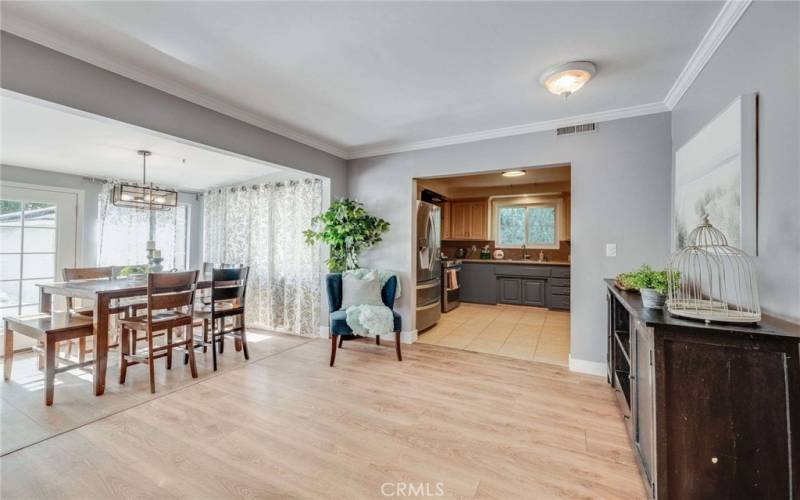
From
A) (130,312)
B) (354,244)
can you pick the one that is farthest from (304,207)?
(130,312)

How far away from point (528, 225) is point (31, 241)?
321 inches

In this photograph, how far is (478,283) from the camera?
698cm

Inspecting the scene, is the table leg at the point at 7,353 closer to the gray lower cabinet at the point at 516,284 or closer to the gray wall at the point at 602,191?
the gray wall at the point at 602,191

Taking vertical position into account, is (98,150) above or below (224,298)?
above

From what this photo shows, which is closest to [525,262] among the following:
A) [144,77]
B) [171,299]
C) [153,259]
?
[171,299]

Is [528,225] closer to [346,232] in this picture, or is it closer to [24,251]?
[346,232]

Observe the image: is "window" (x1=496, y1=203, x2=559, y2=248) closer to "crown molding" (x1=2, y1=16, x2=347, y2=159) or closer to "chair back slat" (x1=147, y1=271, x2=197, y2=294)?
"crown molding" (x1=2, y1=16, x2=347, y2=159)

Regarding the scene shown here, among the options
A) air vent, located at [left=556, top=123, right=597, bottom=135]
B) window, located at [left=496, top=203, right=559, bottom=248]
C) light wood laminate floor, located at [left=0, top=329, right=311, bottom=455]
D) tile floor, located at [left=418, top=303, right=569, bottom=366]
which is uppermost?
air vent, located at [left=556, top=123, right=597, bottom=135]

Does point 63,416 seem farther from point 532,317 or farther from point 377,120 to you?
point 532,317

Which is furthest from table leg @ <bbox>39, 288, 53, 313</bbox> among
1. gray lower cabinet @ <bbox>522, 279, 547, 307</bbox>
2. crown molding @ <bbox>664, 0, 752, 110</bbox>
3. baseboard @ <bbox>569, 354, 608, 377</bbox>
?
gray lower cabinet @ <bbox>522, 279, 547, 307</bbox>

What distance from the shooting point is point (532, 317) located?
5.74 m

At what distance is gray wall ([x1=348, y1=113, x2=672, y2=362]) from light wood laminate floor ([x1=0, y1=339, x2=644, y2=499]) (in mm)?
761

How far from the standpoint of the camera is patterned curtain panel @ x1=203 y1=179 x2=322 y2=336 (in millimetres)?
4645

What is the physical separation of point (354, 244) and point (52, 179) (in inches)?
167
